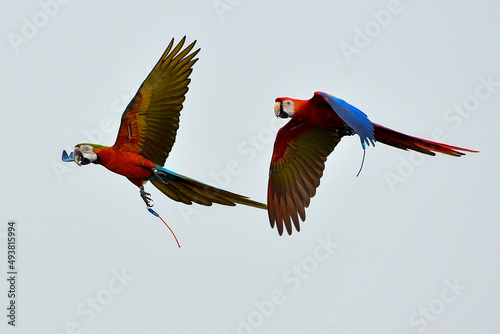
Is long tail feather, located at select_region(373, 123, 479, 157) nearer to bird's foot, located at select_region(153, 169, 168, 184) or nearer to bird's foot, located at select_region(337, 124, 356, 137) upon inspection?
bird's foot, located at select_region(337, 124, 356, 137)

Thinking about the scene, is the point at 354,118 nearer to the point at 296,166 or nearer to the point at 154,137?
the point at 296,166

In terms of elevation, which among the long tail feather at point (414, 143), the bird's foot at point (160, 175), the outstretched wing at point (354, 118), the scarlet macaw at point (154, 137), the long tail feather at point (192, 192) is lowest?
the long tail feather at point (414, 143)

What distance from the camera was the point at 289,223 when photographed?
427 inches

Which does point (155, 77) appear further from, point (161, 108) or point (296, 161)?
point (296, 161)

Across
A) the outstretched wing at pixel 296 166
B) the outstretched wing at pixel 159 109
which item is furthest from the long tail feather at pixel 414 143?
the outstretched wing at pixel 159 109

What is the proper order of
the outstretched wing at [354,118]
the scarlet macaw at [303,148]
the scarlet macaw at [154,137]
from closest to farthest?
the outstretched wing at [354,118], the scarlet macaw at [154,137], the scarlet macaw at [303,148]

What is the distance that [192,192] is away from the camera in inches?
416

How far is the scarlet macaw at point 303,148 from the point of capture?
10.5 meters

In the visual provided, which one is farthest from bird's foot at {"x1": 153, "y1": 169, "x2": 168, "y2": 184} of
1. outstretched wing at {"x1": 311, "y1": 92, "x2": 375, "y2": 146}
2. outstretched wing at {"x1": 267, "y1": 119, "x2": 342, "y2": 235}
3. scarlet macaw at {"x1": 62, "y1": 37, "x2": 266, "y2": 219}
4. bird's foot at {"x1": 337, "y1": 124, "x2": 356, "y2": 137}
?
bird's foot at {"x1": 337, "y1": 124, "x2": 356, "y2": 137}

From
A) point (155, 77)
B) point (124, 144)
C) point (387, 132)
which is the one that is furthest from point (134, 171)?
point (387, 132)

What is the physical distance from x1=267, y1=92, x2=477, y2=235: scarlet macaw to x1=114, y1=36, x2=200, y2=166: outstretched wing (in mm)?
1134

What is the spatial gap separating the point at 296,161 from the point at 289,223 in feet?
2.63

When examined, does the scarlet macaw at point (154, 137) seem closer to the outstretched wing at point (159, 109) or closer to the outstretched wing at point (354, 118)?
the outstretched wing at point (159, 109)

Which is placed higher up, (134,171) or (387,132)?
(134,171)
